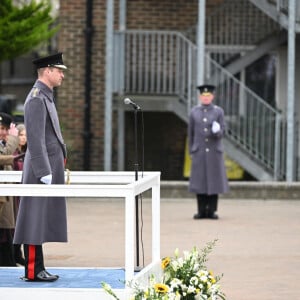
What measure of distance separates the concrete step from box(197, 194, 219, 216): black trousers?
2.87 meters

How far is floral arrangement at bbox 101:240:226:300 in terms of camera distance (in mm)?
8719

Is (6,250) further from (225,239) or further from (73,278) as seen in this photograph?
(225,239)

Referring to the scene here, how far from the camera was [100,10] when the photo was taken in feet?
75.9

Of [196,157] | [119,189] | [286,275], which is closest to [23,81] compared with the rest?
[196,157]

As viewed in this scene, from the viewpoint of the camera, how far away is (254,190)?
2059 cm

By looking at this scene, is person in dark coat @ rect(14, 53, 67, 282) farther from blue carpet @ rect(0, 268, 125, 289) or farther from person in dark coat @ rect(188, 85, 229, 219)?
person in dark coat @ rect(188, 85, 229, 219)

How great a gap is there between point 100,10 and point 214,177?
6.35 meters

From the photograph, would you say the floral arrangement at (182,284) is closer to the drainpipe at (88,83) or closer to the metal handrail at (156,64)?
the metal handrail at (156,64)

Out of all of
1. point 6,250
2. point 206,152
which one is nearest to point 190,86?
point 206,152

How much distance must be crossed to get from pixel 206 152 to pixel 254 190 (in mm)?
2938

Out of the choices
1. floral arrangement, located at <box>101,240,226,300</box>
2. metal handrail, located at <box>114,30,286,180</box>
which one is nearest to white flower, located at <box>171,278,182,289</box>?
floral arrangement, located at <box>101,240,226,300</box>

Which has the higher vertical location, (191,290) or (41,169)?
(41,169)

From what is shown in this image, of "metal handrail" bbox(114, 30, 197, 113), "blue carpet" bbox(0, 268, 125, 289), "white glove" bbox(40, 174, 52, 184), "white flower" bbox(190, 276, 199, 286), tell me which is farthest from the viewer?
"metal handrail" bbox(114, 30, 197, 113)

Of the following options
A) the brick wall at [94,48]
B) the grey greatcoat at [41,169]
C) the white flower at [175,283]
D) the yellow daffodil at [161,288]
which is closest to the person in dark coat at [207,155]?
the brick wall at [94,48]
